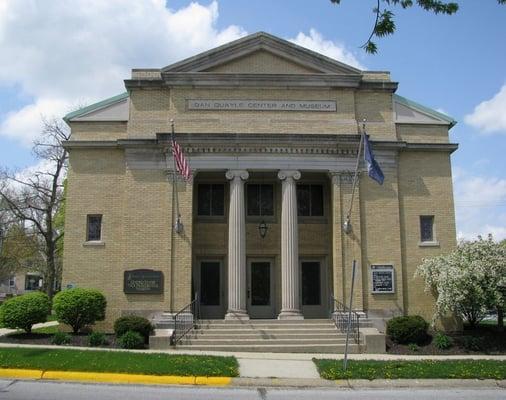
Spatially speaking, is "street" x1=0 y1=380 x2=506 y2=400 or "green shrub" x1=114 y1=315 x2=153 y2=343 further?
"green shrub" x1=114 y1=315 x2=153 y2=343

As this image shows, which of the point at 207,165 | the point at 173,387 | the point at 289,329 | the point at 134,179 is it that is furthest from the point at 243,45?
the point at 173,387

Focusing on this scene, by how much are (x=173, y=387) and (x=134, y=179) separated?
428 inches

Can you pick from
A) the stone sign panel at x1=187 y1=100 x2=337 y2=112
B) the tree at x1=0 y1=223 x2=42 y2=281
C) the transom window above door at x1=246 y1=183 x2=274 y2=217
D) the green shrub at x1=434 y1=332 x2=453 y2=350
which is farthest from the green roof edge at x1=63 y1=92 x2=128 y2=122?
the tree at x1=0 y1=223 x2=42 y2=281

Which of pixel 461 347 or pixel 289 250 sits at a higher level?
pixel 289 250

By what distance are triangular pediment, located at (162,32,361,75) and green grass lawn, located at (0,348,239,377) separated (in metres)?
11.9

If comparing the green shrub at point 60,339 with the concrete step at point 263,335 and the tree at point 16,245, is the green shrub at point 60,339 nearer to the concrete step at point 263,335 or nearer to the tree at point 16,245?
the concrete step at point 263,335

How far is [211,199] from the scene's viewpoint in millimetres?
24062

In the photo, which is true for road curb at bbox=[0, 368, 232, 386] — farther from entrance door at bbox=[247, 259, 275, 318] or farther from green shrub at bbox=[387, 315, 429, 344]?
entrance door at bbox=[247, 259, 275, 318]

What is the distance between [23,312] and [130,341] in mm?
3999

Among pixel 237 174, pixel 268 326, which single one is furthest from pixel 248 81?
pixel 268 326

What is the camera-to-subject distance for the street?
36.9 feet

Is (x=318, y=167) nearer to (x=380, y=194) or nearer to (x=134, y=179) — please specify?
(x=380, y=194)

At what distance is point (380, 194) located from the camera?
22359mm

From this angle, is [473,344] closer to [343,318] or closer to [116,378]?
[343,318]
